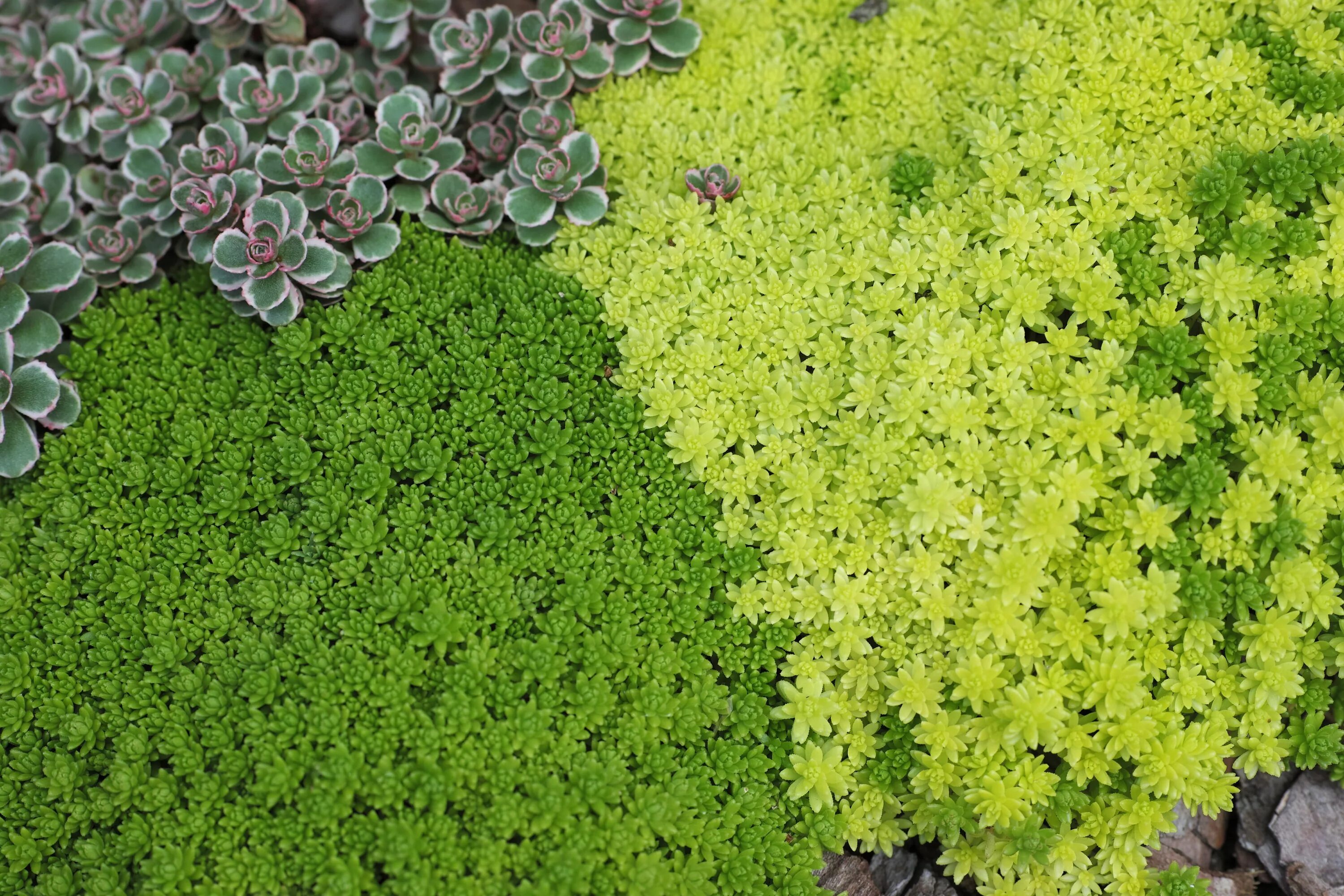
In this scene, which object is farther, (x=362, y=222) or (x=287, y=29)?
(x=287, y=29)

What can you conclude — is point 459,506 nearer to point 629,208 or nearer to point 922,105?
point 629,208

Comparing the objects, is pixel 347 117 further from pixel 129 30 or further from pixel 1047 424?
pixel 1047 424

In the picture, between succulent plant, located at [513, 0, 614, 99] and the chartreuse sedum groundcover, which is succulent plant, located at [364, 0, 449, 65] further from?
the chartreuse sedum groundcover

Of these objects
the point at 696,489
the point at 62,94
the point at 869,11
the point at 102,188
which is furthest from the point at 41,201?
the point at 869,11

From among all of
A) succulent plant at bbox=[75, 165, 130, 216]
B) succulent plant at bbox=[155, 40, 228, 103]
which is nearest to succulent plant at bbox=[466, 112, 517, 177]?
succulent plant at bbox=[155, 40, 228, 103]

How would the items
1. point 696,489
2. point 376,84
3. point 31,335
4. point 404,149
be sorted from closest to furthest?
point 696,489, point 31,335, point 404,149, point 376,84

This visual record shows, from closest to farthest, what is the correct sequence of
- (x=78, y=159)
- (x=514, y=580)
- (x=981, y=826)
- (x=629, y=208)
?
1. (x=981, y=826)
2. (x=514, y=580)
3. (x=629, y=208)
4. (x=78, y=159)

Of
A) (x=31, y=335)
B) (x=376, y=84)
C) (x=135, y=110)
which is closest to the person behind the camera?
(x=31, y=335)

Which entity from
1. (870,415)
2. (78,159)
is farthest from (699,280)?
(78,159)
